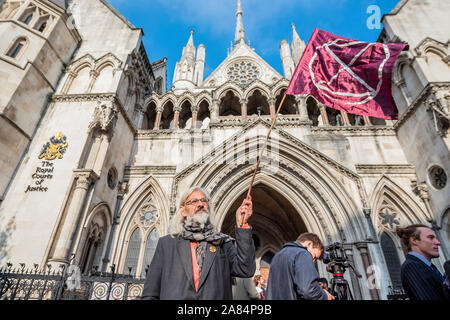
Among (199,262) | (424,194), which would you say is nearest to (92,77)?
(199,262)

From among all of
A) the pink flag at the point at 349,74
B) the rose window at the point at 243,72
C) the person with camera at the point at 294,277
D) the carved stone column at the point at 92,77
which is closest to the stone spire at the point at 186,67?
the rose window at the point at 243,72

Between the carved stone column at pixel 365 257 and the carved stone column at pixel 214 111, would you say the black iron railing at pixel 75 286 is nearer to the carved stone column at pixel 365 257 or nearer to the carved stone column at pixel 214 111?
the carved stone column at pixel 365 257

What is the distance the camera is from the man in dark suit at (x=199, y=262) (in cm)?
194

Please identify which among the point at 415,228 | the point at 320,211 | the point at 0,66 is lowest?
the point at 415,228

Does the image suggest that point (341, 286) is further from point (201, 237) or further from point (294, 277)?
point (201, 237)

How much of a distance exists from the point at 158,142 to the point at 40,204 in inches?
243

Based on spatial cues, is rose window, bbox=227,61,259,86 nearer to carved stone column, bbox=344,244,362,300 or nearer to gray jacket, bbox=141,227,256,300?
carved stone column, bbox=344,244,362,300

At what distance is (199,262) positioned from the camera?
6.86ft

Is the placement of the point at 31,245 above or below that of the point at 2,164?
below

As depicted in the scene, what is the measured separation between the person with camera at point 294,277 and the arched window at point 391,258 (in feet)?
31.1

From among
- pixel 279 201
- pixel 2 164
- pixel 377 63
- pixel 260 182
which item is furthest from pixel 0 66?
pixel 279 201

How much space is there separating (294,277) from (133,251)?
31.8 feet

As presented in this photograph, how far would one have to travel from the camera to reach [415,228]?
9.78ft
